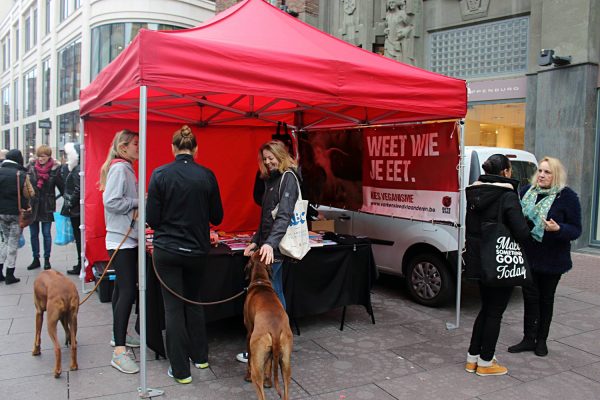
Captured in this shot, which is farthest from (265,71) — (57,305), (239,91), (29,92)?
(29,92)

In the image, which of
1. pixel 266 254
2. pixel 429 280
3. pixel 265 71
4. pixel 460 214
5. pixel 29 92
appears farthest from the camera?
pixel 29 92

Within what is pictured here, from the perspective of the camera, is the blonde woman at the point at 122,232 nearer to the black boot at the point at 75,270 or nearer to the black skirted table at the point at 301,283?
the black skirted table at the point at 301,283

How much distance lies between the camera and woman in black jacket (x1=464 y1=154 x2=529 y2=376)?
4016 mm

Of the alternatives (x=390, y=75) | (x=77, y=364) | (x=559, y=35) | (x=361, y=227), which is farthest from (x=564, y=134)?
(x=77, y=364)

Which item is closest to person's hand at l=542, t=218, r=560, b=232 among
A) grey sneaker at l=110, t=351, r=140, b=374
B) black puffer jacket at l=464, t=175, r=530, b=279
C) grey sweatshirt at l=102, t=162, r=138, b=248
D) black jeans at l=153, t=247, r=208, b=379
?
black puffer jacket at l=464, t=175, r=530, b=279

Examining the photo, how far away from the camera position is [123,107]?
6234mm

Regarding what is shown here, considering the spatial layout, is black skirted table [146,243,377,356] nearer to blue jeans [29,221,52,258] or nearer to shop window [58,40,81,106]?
blue jeans [29,221,52,258]

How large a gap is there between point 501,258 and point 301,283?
1922mm

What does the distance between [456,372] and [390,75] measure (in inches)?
106

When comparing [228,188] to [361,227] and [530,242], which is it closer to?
[361,227]

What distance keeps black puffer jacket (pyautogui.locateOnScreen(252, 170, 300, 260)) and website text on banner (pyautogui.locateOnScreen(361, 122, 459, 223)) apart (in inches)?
86.0

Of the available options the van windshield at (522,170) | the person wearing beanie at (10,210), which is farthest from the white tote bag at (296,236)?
the person wearing beanie at (10,210)

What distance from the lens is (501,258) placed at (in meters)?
3.99

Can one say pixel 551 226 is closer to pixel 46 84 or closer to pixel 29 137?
pixel 46 84
